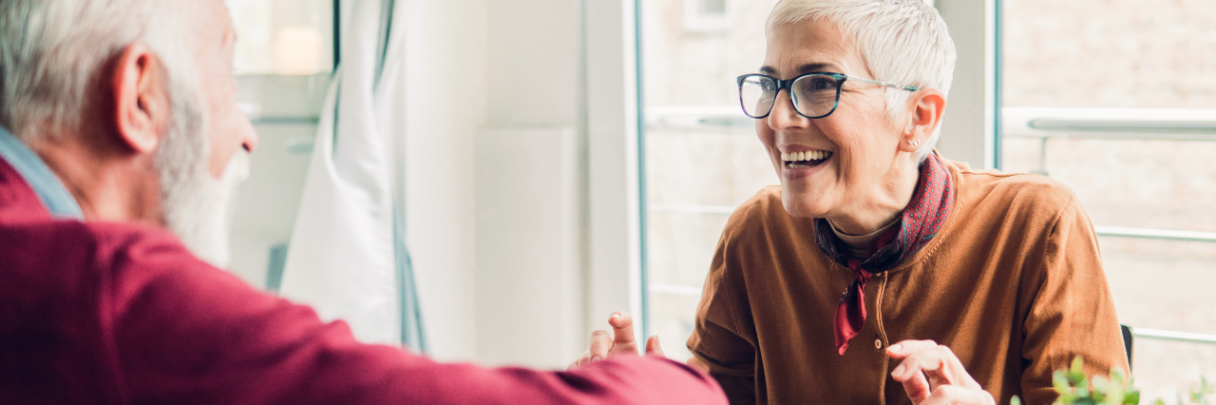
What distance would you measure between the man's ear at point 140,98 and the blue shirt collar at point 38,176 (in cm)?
6

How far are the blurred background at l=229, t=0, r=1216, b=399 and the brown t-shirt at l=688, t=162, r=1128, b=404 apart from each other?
0.54m

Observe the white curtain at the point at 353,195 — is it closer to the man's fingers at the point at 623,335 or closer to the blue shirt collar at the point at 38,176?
the man's fingers at the point at 623,335

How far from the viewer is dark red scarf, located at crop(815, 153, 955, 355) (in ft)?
3.84

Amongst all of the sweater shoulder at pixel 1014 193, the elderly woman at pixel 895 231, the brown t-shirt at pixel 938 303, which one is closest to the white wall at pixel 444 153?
the brown t-shirt at pixel 938 303

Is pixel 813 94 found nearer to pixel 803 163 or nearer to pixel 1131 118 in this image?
pixel 803 163

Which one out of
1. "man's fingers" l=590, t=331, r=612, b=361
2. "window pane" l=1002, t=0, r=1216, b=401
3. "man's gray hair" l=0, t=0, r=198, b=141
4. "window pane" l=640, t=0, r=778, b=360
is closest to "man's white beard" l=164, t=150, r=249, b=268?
A: "man's gray hair" l=0, t=0, r=198, b=141

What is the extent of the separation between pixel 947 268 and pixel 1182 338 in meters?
0.90

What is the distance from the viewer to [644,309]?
2.24 metres

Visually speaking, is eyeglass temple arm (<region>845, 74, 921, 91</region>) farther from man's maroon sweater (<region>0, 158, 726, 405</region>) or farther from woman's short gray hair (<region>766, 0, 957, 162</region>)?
man's maroon sweater (<region>0, 158, 726, 405</region>)

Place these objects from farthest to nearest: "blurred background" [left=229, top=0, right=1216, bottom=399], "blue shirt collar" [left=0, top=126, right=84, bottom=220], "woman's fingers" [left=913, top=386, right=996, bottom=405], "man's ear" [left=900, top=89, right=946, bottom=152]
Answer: "blurred background" [left=229, top=0, right=1216, bottom=399] < "man's ear" [left=900, top=89, right=946, bottom=152] < "woman's fingers" [left=913, top=386, right=996, bottom=405] < "blue shirt collar" [left=0, top=126, right=84, bottom=220]

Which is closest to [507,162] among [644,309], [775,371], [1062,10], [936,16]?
[644,309]

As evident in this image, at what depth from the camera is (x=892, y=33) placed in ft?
3.80

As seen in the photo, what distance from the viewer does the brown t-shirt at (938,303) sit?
1077 mm

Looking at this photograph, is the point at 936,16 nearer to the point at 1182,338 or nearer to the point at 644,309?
the point at 1182,338
